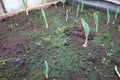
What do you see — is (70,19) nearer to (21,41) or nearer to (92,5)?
(92,5)

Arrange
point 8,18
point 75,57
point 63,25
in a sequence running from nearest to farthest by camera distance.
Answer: point 75,57
point 63,25
point 8,18

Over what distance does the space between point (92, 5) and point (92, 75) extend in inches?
57.5

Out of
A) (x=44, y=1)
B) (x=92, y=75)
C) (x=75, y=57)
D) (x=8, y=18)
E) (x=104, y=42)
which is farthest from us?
(x=44, y=1)

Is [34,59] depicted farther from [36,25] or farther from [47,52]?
[36,25]

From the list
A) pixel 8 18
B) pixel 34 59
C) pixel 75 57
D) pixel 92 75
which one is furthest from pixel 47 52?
pixel 8 18

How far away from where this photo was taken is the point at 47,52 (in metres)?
2.11

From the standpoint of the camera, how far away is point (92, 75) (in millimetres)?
1812

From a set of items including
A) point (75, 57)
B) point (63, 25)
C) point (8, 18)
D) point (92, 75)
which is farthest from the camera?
point (8, 18)

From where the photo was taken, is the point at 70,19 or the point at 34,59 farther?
the point at 70,19

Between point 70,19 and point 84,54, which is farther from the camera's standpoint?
point 70,19

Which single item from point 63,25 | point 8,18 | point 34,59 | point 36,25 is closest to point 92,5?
point 63,25

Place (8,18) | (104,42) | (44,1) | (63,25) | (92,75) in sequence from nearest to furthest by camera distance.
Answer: (92,75), (104,42), (63,25), (8,18), (44,1)

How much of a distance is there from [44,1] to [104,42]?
1.41 meters

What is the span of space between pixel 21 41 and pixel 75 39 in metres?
0.59
